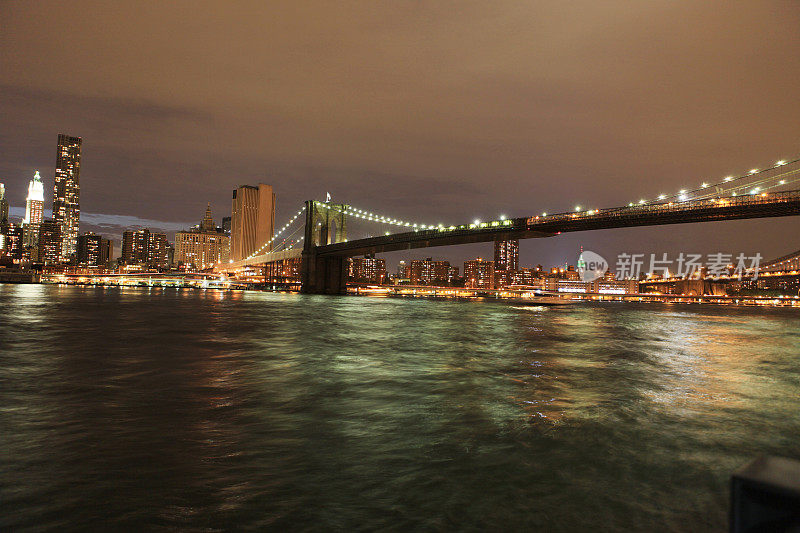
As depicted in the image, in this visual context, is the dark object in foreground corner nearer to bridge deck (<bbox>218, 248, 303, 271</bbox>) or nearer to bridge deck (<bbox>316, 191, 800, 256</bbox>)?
bridge deck (<bbox>316, 191, 800, 256</bbox>)

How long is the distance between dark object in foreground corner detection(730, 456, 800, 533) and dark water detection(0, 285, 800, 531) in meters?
2.02

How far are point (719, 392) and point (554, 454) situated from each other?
5153 mm

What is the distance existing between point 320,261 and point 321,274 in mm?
2208

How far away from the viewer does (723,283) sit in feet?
368

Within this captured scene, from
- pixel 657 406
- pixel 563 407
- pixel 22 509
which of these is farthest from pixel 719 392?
pixel 22 509

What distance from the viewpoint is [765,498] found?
1.30 metres

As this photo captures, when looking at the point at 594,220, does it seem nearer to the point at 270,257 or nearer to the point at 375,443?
the point at 375,443

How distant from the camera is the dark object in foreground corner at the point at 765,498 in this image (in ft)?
4.13

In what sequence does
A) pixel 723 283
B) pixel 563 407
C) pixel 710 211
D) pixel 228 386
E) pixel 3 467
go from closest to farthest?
1. pixel 3 467
2. pixel 563 407
3. pixel 228 386
4. pixel 710 211
5. pixel 723 283

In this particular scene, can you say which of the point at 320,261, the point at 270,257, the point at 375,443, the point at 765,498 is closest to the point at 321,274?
the point at 320,261

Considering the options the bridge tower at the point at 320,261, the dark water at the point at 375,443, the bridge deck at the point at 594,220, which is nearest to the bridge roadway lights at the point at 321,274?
the bridge tower at the point at 320,261

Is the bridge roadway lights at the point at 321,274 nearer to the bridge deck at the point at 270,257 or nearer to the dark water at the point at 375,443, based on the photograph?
the bridge deck at the point at 270,257

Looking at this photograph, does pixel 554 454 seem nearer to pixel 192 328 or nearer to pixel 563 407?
pixel 563 407

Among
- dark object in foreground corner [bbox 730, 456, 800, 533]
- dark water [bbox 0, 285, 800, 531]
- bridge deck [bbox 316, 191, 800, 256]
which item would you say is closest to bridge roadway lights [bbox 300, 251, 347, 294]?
bridge deck [bbox 316, 191, 800, 256]
